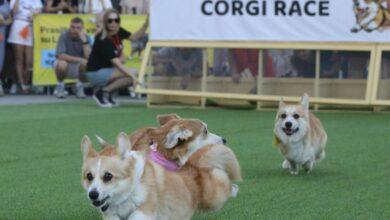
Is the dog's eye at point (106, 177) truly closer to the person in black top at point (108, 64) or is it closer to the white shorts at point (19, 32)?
the person in black top at point (108, 64)

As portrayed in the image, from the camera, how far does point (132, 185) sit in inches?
211

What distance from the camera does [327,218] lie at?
6465 millimetres

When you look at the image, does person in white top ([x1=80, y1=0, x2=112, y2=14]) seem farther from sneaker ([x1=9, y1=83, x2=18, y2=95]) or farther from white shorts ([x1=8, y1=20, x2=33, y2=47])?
sneaker ([x1=9, y1=83, x2=18, y2=95])

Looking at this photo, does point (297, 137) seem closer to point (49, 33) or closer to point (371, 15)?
point (371, 15)

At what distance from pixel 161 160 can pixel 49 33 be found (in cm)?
1321

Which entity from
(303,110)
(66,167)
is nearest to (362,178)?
(303,110)

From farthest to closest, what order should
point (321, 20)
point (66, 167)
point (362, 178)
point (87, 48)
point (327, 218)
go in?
point (87, 48) → point (321, 20) → point (66, 167) → point (362, 178) → point (327, 218)

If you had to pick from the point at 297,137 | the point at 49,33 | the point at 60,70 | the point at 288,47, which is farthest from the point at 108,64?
the point at 297,137

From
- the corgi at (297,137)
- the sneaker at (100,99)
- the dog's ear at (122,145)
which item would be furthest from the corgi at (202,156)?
the sneaker at (100,99)

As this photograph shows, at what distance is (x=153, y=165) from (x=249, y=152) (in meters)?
4.50

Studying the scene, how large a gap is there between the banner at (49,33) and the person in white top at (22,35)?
13cm

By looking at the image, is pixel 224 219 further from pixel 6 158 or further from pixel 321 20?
pixel 321 20

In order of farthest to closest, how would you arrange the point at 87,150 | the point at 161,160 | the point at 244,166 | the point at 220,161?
the point at 244,166
the point at 220,161
the point at 161,160
the point at 87,150

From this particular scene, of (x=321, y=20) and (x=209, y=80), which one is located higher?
(x=321, y=20)
